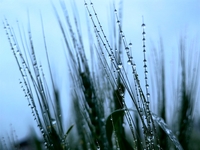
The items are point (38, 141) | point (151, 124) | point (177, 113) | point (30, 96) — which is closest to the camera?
point (151, 124)

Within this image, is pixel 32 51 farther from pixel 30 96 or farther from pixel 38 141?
pixel 38 141

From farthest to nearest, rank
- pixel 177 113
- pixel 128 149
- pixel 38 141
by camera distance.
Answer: pixel 177 113 < pixel 38 141 < pixel 128 149

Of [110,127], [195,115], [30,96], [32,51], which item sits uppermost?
[32,51]

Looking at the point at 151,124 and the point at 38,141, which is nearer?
the point at 151,124

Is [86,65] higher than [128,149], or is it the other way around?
[86,65]

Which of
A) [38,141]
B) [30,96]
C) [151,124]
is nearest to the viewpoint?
[151,124]

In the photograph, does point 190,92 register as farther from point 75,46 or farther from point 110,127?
point 75,46

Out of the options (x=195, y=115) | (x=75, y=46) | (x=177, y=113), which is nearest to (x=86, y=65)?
(x=75, y=46)

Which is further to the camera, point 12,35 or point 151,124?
point 12,35

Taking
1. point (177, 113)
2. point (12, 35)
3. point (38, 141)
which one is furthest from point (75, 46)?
point (177, 113)
